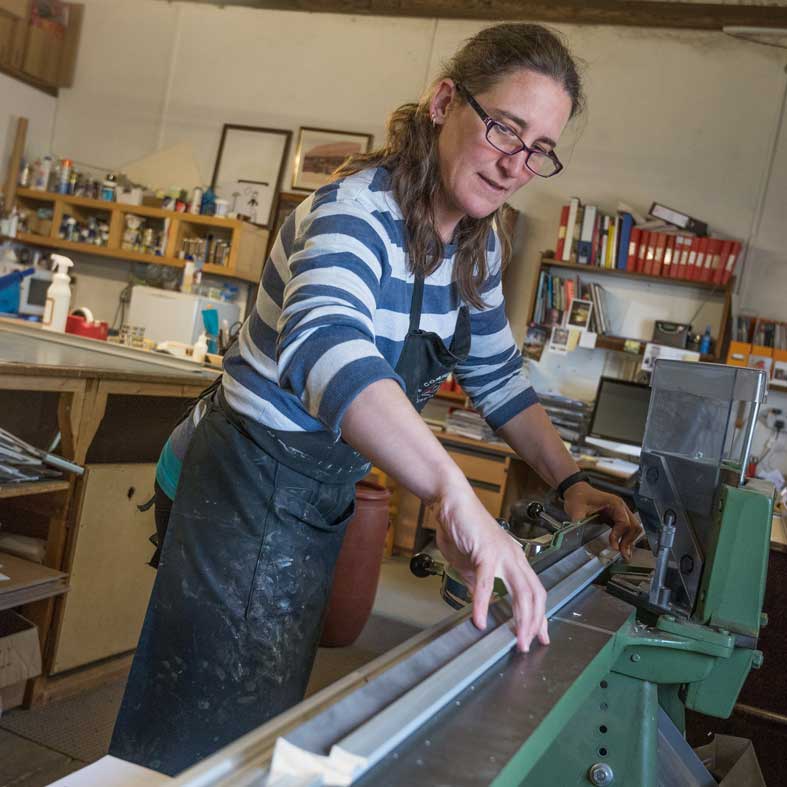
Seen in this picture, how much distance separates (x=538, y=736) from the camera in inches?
31.2

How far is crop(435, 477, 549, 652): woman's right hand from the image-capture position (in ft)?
2.85

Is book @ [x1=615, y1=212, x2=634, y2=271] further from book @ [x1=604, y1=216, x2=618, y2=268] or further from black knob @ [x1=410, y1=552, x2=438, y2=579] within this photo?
black knob @ [x1=410, y1=552, x2=438, y2=579]

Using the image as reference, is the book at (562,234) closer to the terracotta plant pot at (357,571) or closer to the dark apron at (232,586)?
the terracotta plant pot at (357,571)

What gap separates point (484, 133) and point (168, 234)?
4904mm

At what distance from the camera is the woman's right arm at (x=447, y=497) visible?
2.86 ft

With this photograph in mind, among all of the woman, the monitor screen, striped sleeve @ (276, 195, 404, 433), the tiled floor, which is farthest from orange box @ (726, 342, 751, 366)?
striped sleeve @ (276, 195, 404, 433)

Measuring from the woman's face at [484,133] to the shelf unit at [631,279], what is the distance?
3866 millimetres

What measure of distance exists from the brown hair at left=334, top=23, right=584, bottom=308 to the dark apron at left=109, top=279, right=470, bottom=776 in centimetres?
10

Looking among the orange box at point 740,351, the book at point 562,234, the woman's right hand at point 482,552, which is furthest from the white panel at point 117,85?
the woman's right hand at point 482,552

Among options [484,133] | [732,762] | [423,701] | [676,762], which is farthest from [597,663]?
[732,762]

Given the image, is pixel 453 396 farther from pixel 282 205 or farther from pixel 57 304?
pixel 57 304

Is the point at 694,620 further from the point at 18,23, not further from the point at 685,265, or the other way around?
the point at 18,23

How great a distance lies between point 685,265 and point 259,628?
4.13 metres

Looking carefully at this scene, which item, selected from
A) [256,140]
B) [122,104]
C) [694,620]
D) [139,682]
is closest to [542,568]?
[694,620]
